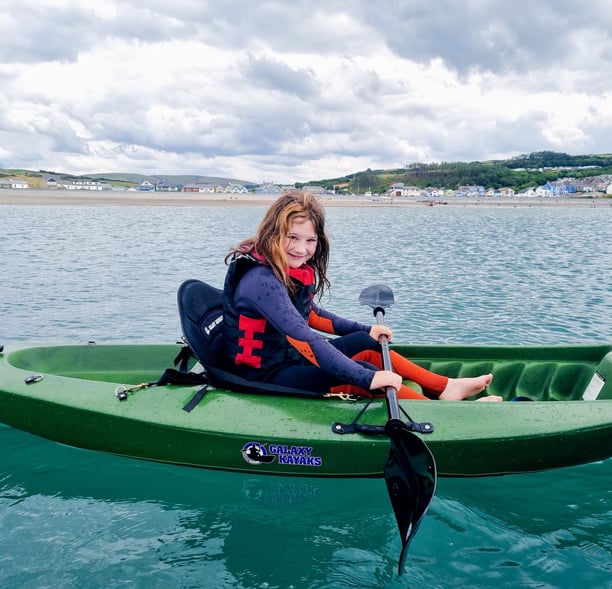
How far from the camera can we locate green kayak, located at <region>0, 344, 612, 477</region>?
3.25 meters

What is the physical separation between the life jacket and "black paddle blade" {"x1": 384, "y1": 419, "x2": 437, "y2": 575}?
2.80 ft

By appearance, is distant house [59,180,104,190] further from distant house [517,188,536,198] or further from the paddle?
the paddle

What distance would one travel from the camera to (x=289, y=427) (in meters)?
3.26

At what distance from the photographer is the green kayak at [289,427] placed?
3248 millimetres

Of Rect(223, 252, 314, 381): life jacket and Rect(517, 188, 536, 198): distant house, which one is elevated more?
Rect(223, 252, 314, 381): life jacket

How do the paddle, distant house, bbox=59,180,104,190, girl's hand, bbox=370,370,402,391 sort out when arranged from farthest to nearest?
distant house, bbox=59,180,104,190 → girl's hand, bbox=370,370,402,391 → the paddle

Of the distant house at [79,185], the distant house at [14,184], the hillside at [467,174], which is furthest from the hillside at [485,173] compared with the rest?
the distant house at [14,184]

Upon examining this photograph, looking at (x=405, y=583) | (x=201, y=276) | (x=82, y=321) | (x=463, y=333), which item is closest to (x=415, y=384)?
(x=405, y=583)

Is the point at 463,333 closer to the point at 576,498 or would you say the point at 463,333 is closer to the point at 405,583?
the point at 576,498

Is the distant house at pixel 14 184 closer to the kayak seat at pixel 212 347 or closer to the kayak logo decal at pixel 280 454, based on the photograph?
the kayak seat at pixel 212 347

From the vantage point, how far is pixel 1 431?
4250 mm

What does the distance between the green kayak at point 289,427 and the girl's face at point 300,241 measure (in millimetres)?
885

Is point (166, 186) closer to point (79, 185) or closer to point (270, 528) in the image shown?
Answer: point (79, 185)

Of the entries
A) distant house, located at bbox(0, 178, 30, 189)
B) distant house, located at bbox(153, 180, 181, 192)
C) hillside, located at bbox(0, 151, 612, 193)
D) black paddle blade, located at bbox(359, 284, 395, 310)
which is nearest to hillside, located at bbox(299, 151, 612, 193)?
hillside, located at bbox(0, 151, 612, 193)
